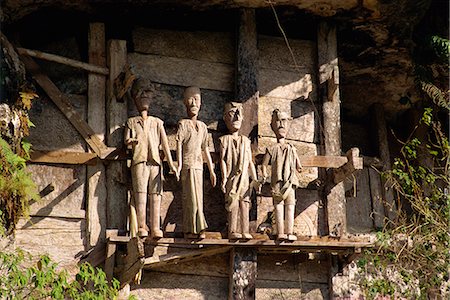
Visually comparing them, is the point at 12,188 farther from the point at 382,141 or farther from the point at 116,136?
the point at 382,141

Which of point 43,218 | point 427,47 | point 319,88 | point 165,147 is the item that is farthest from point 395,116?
point 43,218

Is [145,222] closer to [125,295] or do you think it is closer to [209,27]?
[125,295]

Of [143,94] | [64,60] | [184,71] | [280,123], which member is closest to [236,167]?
[280,123]

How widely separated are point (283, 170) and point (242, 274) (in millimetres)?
1030

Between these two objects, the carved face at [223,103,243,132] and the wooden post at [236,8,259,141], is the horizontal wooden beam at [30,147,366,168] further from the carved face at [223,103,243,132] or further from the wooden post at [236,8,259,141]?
the wooden post at [236,8,259,141]

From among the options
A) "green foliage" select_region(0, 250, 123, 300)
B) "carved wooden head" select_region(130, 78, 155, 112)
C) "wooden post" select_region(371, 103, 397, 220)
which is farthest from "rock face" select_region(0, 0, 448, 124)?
"green foliage" select_region(0, 250, 123, 300)

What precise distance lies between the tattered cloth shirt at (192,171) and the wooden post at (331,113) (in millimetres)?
1379

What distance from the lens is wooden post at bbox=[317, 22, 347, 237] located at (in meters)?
10.2

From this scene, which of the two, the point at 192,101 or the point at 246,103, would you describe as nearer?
the point at 192,101

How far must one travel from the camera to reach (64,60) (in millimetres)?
9773

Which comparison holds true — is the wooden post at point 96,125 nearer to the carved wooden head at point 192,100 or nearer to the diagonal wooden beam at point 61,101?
the diagonal wooden beam at point 61,101

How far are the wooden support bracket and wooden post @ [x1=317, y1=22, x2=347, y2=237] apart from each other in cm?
12

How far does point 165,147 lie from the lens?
31.4 feet

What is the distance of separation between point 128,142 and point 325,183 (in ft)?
6.78
